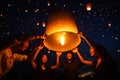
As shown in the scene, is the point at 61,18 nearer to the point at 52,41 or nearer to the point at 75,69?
the point at 52,41

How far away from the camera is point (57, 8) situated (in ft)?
14.3

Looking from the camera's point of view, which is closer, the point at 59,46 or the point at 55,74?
the point at 59,46

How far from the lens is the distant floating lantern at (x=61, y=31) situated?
4098 mm

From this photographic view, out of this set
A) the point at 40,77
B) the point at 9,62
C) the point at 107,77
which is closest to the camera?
the point at 9,62

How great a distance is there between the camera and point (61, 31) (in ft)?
13.4

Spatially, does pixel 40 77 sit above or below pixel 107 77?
below

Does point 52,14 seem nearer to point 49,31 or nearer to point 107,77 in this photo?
point 49,31

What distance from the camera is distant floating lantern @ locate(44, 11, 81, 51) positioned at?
410cm

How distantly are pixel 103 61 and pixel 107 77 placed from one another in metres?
0.41

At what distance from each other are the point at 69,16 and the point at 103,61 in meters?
1.65

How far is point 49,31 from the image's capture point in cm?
419

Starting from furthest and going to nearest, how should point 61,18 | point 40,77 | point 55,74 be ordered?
1. point 55,74
2. point 40,77
3. point 61,18

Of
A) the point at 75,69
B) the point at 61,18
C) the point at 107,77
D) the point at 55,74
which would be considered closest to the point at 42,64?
the point at 75,69

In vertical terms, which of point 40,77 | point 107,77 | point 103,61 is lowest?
point 40,77
